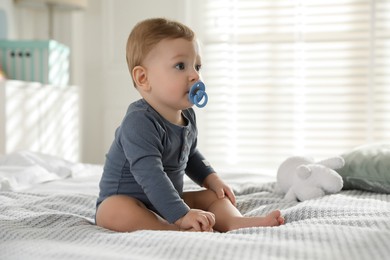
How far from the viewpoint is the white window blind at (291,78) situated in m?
3.58

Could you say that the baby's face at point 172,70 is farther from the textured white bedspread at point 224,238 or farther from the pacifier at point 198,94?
the textured white bedspread at point 224,238

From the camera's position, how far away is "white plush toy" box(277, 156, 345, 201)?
4.68 ft

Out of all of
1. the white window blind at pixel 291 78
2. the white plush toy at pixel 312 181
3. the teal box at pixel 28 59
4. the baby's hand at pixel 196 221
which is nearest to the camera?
the baby's hand at pixel 196 221

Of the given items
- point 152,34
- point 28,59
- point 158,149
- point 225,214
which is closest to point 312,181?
point 225,214

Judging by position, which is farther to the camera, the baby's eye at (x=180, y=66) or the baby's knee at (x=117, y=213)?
the baby's eye at (x=180, y=66)

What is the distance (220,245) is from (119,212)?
0.36m

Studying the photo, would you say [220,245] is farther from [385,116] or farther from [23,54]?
[385,116]

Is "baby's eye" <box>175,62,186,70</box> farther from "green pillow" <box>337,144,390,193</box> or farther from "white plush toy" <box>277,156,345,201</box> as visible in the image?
"green pillow" <box>337,144,390,193</box>

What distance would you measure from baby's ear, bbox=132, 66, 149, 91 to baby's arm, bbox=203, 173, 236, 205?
0.28 m

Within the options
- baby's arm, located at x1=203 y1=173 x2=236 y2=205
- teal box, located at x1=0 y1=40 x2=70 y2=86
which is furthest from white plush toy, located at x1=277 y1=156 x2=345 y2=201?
teal box, located at x1=0 y1=40 x2=70 y2=86

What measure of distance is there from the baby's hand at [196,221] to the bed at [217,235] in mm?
94

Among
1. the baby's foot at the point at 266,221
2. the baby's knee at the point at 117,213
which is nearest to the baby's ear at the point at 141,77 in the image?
the baby's knee at the point at 117,213

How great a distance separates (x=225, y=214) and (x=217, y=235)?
0.27 metres

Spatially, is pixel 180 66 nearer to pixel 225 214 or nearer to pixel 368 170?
pixel 225 214
